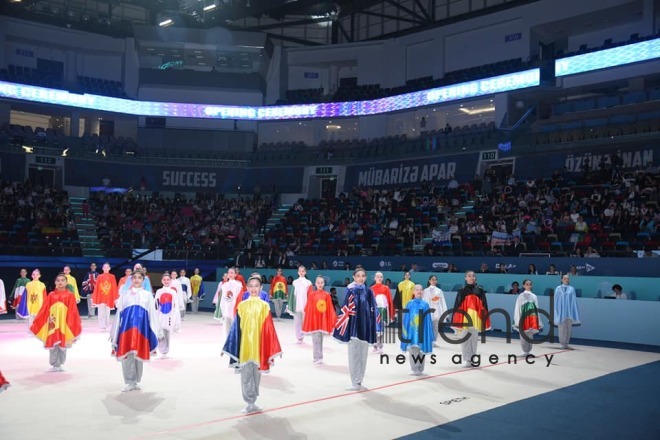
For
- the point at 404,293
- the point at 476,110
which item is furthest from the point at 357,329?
the point at 476,110

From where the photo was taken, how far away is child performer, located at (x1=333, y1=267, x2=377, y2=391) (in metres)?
11.2

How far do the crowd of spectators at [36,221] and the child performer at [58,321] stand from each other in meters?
20.7

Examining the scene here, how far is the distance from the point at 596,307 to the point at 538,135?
18.0 meters

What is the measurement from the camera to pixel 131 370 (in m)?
10.8

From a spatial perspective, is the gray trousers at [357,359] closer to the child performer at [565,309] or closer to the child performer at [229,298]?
the child performer at [229,298]

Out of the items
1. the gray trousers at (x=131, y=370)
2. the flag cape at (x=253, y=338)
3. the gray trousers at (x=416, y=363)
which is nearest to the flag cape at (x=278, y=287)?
the gray trousers at (x=416, y=363)

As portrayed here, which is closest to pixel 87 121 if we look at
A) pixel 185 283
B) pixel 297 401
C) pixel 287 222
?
pixel 287 222

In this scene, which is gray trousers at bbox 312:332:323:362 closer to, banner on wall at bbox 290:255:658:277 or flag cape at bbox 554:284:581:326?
flag cape at bbox 554:284:581:326

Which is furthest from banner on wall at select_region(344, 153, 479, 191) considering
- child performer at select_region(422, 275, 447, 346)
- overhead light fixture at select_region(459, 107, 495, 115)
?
child performer at select_region(422, 275, 447, 346)

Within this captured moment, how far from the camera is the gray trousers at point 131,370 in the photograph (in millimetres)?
10773

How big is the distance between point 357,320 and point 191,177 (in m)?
37.2

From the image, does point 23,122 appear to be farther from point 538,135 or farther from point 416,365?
point 416,365

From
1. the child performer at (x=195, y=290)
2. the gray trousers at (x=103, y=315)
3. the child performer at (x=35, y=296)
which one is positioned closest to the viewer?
the child performer at (x=35, y=296)

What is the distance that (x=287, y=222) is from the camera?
127 ft
